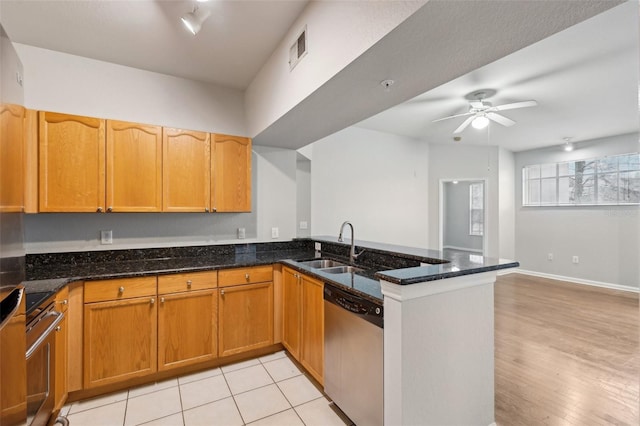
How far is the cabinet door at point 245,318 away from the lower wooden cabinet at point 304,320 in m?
0.16

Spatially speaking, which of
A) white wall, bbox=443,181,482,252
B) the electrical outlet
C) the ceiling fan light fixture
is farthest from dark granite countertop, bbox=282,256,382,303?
white wall, bbox=443,181,482,252

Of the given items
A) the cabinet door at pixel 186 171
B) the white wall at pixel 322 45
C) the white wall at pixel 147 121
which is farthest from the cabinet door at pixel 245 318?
the white wall at pixel 322 45

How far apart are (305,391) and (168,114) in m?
2.83

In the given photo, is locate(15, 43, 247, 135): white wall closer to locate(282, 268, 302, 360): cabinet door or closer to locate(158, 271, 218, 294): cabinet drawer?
locate(158, 271, 218, 294): cabinet drawer

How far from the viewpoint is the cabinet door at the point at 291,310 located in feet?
8.34

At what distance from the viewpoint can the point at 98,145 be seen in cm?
242

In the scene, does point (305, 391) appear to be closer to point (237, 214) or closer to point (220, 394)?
point (220, 394)

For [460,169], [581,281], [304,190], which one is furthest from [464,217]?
[304,190]

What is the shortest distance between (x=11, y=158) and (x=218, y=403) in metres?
2.01

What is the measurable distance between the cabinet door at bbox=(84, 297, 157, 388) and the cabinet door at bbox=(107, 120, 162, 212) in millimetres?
829

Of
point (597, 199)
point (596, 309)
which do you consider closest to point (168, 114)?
point (596, 309)

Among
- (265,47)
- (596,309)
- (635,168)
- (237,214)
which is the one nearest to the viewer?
(265,47)

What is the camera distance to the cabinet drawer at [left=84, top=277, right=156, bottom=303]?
213 cm

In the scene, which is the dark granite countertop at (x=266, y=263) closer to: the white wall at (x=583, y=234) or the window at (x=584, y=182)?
the white wall at (x=583, y=234)
